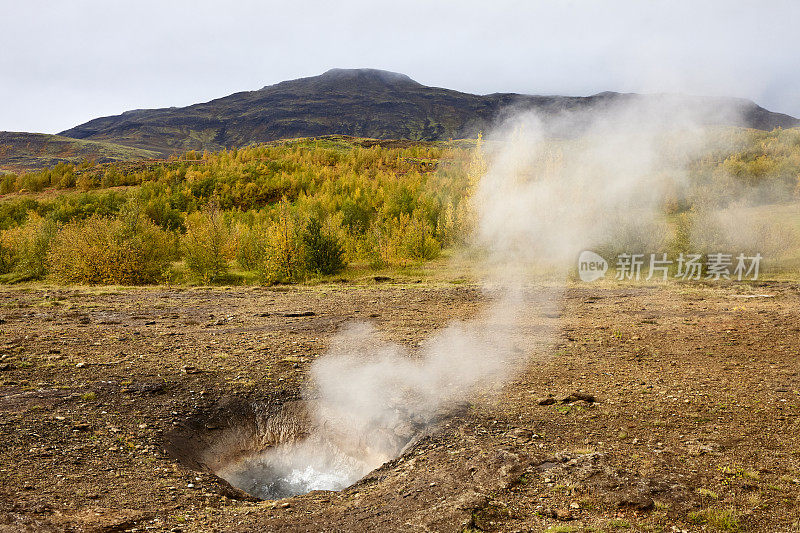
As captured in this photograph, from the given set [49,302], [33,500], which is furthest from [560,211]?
[49,302]

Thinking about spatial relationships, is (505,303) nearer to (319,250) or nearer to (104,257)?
(319,250)

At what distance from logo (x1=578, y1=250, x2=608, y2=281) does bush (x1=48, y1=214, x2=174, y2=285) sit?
1039 inches

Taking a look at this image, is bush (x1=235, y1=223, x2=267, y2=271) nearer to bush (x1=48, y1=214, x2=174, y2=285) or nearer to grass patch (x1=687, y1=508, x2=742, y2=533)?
bush (x1=48, y1=214, x2=174, y2=285)

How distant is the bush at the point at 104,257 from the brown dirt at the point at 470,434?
14.2 meters

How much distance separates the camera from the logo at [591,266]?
86.3ft

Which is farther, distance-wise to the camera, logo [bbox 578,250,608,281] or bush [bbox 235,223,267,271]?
bush [bbox 235,223,267,271]

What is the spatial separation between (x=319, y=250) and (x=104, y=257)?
41.3 ft

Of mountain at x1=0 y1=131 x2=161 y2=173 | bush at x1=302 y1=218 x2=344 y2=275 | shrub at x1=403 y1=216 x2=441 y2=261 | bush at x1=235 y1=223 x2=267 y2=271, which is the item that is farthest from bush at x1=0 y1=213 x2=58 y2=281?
mountain at x1=0 y1=131 x2=161 y2=173

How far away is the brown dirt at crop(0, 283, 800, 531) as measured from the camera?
4977 millimetres

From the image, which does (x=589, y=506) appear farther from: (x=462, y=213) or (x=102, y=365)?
(x=462, y=213)

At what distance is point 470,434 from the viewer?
6.92m

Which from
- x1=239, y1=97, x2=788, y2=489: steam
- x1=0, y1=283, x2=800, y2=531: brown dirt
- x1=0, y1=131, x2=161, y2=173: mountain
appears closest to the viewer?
x1=0, y1=283, x2=800, y2=531: brown dirt

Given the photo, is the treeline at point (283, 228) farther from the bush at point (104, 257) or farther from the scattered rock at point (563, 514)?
the scattered rock at point (563, 514)

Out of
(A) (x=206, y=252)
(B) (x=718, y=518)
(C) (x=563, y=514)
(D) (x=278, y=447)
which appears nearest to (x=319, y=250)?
(A) (x=206, y=252)
